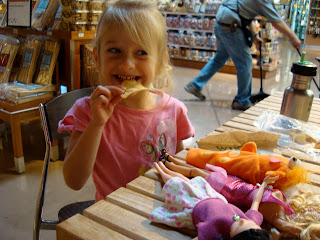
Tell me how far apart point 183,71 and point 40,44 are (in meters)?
4.32

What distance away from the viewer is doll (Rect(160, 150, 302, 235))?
27.7 inches

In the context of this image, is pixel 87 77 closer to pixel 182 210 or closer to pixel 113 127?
pixel 113 127

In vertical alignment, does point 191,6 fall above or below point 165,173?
above

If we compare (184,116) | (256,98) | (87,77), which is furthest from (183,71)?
(184,116)

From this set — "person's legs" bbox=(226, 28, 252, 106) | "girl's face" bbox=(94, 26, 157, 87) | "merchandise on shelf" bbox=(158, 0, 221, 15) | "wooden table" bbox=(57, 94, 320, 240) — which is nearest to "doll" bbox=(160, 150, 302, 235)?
"wooden table" bbox=(57, 94, 320, 240)

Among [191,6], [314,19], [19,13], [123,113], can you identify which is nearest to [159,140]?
[123,113]

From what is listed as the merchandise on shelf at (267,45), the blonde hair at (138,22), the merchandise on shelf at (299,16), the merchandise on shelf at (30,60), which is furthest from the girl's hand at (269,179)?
the merchandise on shelf at (299,16)

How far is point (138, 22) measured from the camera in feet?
3.58

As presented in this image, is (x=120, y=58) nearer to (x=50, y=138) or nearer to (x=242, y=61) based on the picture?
(x=50, y=138)

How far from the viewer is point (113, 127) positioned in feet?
4.04

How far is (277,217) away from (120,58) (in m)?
0.69

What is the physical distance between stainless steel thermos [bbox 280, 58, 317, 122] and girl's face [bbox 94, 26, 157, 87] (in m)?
0.73

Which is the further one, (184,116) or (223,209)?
(184,116)

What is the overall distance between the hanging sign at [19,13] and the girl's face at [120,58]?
2.06 metres
